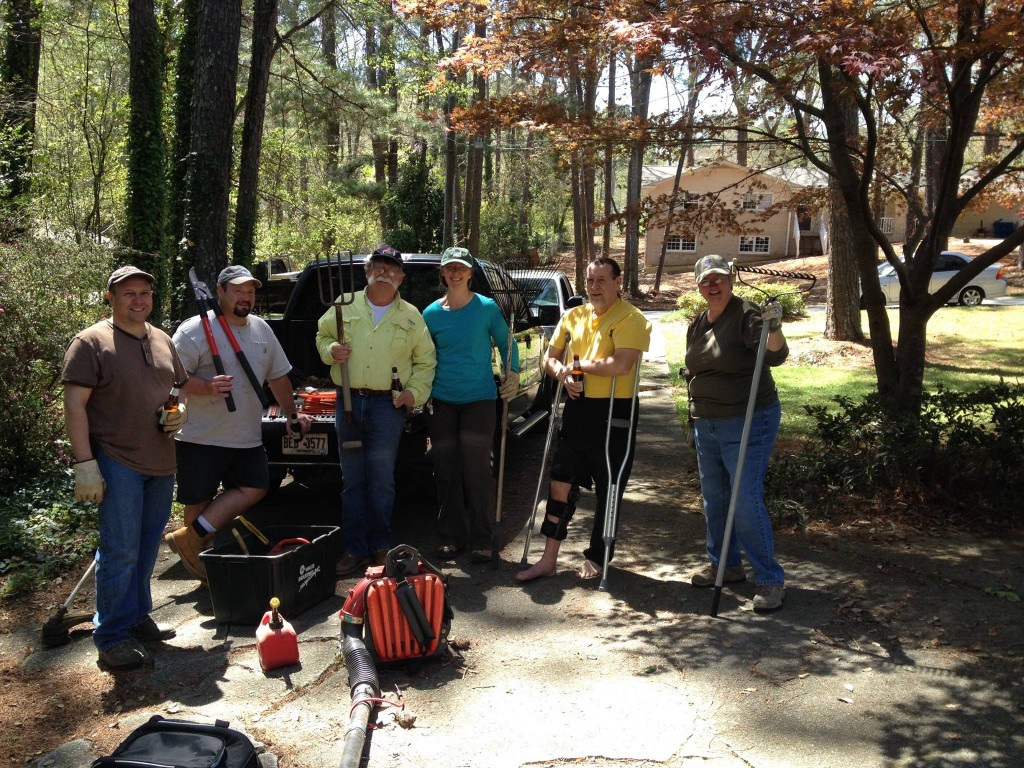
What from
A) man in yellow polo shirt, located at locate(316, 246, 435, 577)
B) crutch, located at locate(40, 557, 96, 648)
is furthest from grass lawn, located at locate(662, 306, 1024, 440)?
crutch, located at locate(40, 557, 96, 648)

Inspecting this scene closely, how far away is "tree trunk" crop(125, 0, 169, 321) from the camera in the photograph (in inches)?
616

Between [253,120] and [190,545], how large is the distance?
8.59 m

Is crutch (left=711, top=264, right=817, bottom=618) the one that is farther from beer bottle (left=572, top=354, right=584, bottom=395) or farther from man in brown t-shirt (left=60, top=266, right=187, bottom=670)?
man in brown t-shirt (left=60, top=266, right=187, bottom=670)

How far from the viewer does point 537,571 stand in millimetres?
5688

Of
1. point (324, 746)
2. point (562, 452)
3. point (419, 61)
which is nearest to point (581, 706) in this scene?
point (324, 746)

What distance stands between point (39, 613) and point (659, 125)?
232 inches

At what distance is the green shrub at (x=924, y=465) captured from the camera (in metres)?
6.63

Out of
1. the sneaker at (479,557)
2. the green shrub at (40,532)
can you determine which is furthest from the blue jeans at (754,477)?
the green shrub at (40,532)

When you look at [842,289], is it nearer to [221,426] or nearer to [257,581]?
[221,426]

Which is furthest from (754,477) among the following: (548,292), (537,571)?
(548,292)

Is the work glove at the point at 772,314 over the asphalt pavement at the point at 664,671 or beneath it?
over

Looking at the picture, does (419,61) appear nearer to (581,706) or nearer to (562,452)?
(562,452)

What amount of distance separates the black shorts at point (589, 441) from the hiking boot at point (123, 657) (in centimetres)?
257

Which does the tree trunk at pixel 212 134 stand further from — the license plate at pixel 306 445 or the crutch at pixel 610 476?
the crutch at pixel 610 476
